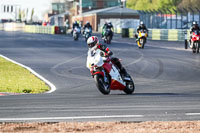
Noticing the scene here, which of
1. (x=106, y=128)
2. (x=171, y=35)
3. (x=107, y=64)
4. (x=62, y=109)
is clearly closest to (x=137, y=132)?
(x=106, y=128)

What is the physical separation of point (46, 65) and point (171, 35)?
29.5m

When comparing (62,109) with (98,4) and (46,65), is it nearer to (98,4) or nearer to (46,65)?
(46,65)

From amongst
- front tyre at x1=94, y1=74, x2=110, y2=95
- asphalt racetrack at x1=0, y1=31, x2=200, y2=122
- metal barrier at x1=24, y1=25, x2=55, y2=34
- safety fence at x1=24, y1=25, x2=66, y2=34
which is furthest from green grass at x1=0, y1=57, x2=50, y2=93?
metal barrier at x1=24, y1=25, x2=55, y2=34

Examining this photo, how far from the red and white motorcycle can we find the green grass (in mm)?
2553

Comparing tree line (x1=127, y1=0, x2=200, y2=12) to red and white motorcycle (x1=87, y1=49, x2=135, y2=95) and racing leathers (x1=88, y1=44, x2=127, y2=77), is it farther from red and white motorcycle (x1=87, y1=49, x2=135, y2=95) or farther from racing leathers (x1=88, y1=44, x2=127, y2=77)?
red and white motorcycle (x1=87, y1=49, x2=135, y2=95)

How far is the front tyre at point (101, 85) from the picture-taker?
549 inches

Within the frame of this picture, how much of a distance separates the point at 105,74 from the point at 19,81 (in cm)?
515

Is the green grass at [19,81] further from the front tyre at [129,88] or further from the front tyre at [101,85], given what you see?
the front tyre at [129,88]

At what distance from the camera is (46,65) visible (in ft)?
84.2

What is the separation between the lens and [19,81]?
61.3ft

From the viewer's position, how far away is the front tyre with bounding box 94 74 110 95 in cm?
1395

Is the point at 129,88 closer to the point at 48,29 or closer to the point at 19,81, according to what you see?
the point at 19,81

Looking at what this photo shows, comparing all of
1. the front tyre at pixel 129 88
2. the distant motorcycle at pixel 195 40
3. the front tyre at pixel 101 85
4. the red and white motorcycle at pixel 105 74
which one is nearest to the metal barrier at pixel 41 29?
the distant motorcycle at pixel 195 40

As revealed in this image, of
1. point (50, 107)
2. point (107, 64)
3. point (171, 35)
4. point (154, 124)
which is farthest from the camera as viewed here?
point (171, 35)
